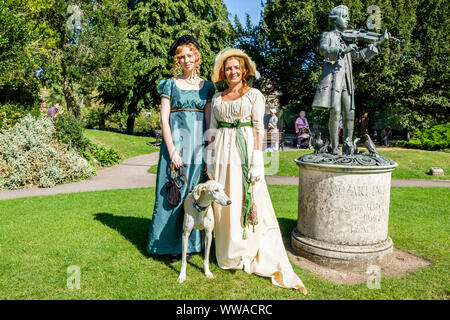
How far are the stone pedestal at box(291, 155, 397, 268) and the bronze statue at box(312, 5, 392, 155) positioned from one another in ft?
1.55

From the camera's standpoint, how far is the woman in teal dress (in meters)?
3.85

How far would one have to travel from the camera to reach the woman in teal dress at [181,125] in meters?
3.85

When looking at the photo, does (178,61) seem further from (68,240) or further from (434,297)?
(434,297)

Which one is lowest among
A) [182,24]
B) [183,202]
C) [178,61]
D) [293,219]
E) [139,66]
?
[293,219]

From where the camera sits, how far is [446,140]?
54.8 feet

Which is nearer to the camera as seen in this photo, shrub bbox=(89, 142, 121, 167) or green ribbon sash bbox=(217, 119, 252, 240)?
green ribbon sash bbox=(217, 119, 252, 240)

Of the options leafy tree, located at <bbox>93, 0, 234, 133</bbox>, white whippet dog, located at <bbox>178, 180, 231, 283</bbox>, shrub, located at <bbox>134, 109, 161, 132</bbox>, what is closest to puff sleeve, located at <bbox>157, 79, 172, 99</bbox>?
white whippet dog, located at <bbox>178, 180, 231, 283</bbox>

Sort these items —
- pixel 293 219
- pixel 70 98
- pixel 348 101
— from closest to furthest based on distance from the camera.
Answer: pixel 348 101
pixel 293 219
pixel 70 98

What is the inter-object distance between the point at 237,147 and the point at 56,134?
31.0 ft

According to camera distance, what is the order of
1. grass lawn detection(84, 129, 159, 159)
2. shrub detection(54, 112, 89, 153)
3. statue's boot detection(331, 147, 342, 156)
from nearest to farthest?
1. statue's boot detection(331, 147, 342, 156)
2. shrub detection(54, 112, 89, 153)
3. grass lawn detection(84, 129, 159, 159)

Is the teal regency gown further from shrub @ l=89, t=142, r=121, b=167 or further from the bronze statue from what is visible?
shrub @ l=89, t=142, r=121, b=167

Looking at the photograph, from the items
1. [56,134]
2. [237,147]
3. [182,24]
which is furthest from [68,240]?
[182,24]
